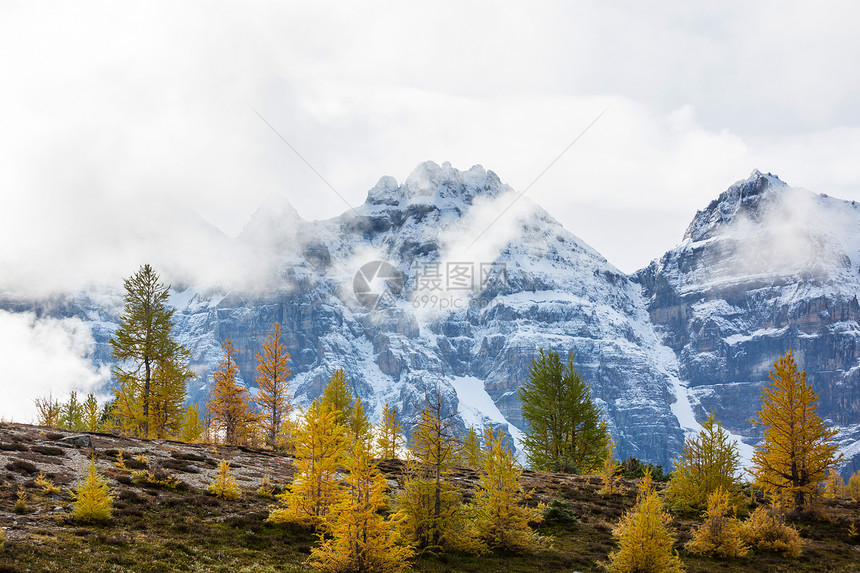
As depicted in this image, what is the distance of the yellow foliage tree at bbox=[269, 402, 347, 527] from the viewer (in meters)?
21.1

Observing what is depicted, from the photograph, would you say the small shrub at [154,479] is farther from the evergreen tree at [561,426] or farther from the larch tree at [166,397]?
the evergreen tree at [561,426]

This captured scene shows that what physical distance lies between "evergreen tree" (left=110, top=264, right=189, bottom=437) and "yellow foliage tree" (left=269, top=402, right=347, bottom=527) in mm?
26403

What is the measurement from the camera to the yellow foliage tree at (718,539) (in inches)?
903

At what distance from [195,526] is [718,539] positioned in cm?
2070

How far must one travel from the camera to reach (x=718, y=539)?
2309 centimetres

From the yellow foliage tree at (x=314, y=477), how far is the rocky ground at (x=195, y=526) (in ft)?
2.30

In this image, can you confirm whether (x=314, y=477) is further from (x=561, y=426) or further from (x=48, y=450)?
(x=561, y=426)

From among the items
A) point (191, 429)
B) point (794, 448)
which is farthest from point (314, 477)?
point (191, 429)

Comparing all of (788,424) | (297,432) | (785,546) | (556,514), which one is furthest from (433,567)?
(788,424)

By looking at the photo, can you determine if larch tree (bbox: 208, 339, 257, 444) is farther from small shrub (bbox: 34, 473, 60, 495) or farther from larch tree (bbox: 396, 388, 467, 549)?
larch tree (bbox: 396, 388, 467, 549)

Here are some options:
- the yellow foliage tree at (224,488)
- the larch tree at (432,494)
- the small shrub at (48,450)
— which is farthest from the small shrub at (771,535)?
the small shrub at (48,450)

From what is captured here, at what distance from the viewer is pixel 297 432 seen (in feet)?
68.8

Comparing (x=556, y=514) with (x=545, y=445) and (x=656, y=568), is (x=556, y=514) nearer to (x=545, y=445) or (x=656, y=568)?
(x=656, y=568)

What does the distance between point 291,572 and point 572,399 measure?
37059 millimetres
